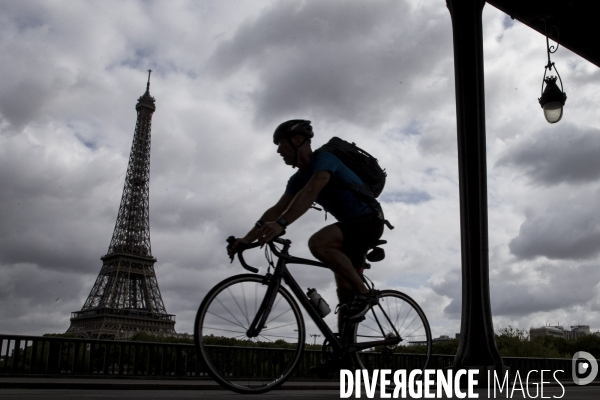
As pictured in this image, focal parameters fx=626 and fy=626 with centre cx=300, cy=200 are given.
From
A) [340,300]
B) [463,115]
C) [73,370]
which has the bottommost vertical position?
[73,370]

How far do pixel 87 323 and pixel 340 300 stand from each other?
191 feet

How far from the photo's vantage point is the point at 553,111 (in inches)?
320

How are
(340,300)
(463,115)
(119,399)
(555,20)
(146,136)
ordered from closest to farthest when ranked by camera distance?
(119,399) → (340,300) → (463,115) → (555,20) → (146,136)

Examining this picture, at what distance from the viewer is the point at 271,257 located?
390cm

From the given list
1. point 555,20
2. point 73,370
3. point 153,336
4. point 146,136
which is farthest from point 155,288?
point 555,20

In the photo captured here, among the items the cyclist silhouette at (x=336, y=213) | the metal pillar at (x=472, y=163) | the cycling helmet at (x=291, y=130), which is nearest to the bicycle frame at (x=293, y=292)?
the cyclist silhouette at (x=336, y=213)

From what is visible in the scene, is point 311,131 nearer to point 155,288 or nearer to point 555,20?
point 555,20

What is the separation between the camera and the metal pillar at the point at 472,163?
703 centimetres

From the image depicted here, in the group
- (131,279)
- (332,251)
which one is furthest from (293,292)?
(131,279)

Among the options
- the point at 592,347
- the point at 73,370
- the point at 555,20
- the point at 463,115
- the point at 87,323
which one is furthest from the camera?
the point at 592,347

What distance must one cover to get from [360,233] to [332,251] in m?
0.24

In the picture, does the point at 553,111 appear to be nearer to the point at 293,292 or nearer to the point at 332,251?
the point at 332,251

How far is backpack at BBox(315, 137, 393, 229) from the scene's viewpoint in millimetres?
4008

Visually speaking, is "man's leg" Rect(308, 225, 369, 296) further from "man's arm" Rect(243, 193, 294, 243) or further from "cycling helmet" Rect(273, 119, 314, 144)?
"cycling helmet" Rect(273, 119, 314, 144)
